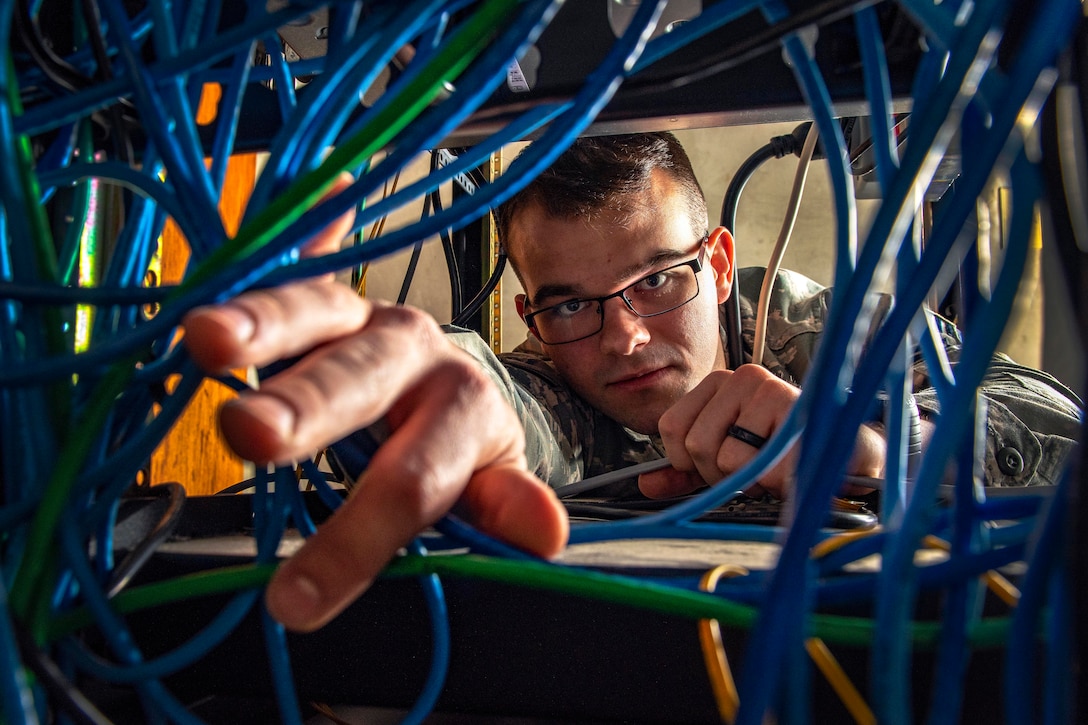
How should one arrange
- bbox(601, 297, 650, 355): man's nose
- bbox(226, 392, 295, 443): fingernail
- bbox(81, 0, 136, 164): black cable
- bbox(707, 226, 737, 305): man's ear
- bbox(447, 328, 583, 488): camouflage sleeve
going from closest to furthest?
bbox(226, 392, 295, 443): fingernail → bbox(81, 0, 136, 164): black cable → bbox(447, 328, 583, 488): camouflage sleeve → bbox(601, 297, 650, 355): man's nose → bbox(707, 226, 737, 305): man's ear

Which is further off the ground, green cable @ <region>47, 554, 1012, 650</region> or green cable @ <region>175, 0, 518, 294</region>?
green cable @ <region>175, 0, 518, 294</region>

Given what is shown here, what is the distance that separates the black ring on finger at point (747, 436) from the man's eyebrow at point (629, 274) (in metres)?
0.51

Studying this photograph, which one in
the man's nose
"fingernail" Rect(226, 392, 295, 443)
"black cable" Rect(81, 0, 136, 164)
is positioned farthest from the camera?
the man's nose

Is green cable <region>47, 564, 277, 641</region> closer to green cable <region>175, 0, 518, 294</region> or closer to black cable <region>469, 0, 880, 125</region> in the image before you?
green cable <region>175, 0, 518, 294</region>

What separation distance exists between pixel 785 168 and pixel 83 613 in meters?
3.19

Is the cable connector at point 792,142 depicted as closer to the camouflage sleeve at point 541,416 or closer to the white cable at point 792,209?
the white cable at point 792,209

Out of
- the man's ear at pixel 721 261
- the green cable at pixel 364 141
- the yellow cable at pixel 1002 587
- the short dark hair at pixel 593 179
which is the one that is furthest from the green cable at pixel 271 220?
the man's ear at pixel 721 261

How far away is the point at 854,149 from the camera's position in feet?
1.90

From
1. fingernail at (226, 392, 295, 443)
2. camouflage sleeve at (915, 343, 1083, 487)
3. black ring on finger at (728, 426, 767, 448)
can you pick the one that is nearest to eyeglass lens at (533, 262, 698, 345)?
camouflage sleeve at (915, 343, 1083, 487)

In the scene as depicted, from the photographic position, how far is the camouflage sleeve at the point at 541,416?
916 mm

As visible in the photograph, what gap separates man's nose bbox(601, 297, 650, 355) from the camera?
1073 mm

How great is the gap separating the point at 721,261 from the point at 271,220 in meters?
1.21

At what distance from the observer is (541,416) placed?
3.39ft

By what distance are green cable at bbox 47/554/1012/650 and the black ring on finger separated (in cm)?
37
